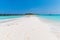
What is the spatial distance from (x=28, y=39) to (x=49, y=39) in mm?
658

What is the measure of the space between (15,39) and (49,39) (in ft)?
3.48

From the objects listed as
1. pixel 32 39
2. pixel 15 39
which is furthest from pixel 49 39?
pixel 15 39

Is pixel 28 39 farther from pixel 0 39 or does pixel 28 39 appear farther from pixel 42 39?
pixel 0 39

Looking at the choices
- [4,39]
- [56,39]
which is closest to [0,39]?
[4,39]

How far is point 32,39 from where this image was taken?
2.89m

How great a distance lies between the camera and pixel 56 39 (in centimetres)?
292

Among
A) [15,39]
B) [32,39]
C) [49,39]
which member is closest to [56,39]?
[49,39]

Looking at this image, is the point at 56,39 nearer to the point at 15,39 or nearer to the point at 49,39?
the point at 49,39

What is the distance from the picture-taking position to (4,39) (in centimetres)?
279

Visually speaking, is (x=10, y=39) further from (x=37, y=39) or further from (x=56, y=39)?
(x=56, y=39)

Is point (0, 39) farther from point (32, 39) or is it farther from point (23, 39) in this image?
point (32, 39)

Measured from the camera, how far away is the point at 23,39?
290cm

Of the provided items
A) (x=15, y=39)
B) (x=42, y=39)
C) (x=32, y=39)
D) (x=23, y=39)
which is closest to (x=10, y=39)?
(x=15, y=39)

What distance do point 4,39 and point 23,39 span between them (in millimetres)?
577
